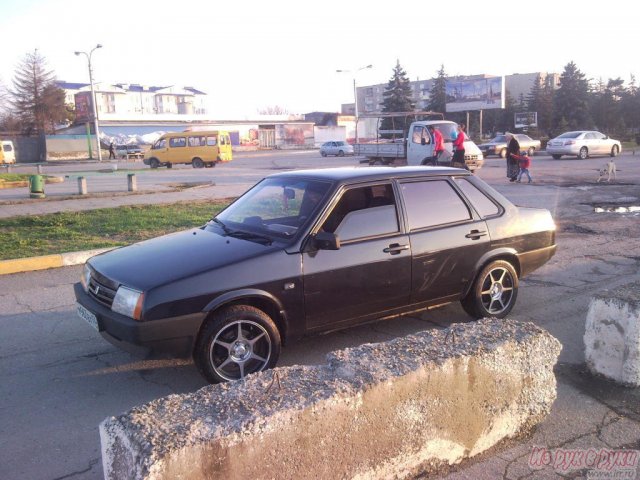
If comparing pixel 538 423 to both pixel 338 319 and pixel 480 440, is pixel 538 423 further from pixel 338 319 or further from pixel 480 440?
pixel 338 319

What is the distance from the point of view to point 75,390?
420 centimetres

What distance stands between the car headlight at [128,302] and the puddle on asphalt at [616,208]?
11.6m

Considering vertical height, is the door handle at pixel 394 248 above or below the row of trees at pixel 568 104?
below

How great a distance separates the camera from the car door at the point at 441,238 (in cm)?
498

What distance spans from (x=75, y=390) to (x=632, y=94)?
7126 centimetres

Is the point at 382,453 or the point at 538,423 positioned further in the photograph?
the point at 538,423

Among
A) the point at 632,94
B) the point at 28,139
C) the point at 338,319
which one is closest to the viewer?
the point at 338,319

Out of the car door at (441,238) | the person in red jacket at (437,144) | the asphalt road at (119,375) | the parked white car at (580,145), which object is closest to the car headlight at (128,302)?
the asphalt road at (119,375)

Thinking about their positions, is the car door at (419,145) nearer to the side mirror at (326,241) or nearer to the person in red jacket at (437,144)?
the person in red jacket at (437,144)

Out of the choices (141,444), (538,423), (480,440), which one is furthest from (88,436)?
(538,423)

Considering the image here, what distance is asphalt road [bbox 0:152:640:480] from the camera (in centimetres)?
335

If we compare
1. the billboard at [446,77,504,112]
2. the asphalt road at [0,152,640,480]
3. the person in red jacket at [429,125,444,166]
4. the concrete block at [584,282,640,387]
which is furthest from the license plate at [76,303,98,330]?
the billboard at [446,77,504,112]

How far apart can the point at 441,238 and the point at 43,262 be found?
5.93 meters

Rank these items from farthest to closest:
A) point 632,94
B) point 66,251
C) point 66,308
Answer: point 632,94 → point 66,251 → point 66,308
